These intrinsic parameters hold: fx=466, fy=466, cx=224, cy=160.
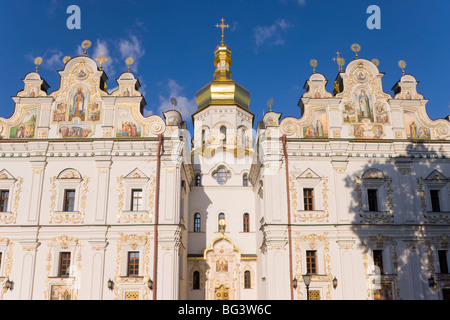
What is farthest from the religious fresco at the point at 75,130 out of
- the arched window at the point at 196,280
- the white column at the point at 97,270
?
the arched window at the point at 196,280

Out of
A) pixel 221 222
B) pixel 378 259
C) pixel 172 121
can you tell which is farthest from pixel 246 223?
pixel 378 259

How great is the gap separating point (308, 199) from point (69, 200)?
39.7 ft

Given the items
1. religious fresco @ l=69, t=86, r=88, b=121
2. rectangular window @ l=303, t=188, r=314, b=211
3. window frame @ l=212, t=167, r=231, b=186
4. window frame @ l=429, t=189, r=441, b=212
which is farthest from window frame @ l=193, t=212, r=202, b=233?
window frame @ l=429, t=189, r=441, b=212

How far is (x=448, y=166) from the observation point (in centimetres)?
2445

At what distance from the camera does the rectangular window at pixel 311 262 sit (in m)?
22.8

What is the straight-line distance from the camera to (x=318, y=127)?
2473cm

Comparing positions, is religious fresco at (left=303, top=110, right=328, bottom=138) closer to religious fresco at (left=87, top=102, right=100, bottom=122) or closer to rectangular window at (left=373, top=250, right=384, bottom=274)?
rectangular window at (left=373, top=250, right=384, bottom=274)

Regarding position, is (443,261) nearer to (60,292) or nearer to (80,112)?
(60,292)

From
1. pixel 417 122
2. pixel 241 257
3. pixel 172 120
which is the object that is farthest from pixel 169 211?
pixel 417 122

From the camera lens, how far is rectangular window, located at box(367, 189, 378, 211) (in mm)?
23766

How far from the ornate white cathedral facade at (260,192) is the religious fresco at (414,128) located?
0.06 m
